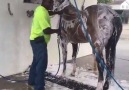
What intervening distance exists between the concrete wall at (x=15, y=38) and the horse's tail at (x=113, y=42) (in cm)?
214

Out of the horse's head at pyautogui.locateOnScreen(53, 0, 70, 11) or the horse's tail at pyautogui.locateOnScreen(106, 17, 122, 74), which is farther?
the horse's head at pyautogui.locateOnScreen(53, 0, 70, 11)

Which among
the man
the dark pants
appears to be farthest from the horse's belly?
the dark pants

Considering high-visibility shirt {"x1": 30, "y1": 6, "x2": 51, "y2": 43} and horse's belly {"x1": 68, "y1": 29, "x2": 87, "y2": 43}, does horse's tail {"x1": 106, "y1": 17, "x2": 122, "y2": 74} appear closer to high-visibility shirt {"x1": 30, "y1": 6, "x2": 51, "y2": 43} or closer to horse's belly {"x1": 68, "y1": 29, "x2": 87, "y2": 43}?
horse's belly {"x1": 68, "y1": 29, "x2": 87, "y2": 43}

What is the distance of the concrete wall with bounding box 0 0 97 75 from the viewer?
5617 mm

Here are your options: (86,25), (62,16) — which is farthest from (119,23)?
(62,16)

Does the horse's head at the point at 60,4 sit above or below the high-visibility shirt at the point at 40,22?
above

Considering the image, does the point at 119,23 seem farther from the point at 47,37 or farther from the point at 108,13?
the point at 47,37

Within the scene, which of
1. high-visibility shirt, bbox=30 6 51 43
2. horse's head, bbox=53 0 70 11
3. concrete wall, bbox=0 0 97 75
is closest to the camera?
high-visibility shirt, bbox=30 6 51 43

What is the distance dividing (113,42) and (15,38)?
7.44 feet

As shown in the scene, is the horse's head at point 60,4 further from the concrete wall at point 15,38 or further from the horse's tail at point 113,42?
the horse's tail at point 113,42

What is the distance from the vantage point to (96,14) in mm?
4789

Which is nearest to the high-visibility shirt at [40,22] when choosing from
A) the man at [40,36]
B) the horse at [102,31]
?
the man at [40,36]

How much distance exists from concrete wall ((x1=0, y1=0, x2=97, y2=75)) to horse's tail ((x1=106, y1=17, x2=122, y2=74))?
2.14 meters

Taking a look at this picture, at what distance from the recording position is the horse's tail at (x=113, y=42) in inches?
187
